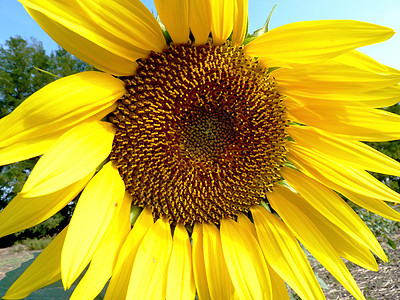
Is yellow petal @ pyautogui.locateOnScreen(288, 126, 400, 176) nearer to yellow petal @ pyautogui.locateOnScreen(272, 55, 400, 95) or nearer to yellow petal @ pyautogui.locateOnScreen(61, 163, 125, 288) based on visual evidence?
yellow petal @ pyautogui.locateOnScreen(272, 55, 400, 95)

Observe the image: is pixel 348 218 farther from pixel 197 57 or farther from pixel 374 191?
pixel 197 57

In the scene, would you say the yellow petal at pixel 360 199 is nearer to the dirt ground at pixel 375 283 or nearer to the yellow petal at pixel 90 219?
the yellow petal at pixel 90 219

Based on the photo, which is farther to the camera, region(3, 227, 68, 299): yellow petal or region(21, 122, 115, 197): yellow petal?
region(3, 227, 68, 299): yellow petal

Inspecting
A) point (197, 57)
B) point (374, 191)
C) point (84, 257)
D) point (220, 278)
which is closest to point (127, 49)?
point (197, 57)

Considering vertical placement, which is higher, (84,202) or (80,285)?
(84,202)

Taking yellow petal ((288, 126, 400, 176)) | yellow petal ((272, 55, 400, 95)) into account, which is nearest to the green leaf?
yellow petal ((272, 55, 400, 95))
